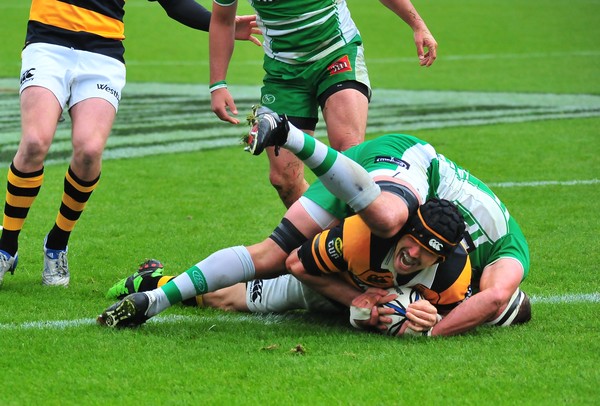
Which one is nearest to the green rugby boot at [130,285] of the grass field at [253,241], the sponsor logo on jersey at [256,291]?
the grass field at [253,241]

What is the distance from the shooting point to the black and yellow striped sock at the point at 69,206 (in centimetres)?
636

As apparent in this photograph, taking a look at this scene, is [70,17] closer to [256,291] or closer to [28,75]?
[28,75]

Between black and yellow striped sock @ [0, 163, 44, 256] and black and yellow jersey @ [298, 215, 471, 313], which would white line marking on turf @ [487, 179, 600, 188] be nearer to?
black and yellow jersey @ [298, 215, 471, 313]

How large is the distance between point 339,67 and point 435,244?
6.42 ft

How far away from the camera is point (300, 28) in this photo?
Answer: 22.0 ft

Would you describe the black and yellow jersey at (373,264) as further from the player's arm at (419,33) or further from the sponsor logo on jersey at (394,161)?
the player's arm at (419,33)

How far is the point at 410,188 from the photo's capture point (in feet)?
17.5

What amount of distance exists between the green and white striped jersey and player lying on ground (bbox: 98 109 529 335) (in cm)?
99

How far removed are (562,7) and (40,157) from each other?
3035 centimetres

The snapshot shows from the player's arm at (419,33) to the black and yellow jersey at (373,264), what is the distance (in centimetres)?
157

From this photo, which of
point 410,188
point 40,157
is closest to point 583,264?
point 410,188

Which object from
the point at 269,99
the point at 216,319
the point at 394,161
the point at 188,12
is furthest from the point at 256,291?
the point at 188,12

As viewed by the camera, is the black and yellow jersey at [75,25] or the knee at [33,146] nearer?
the knee at [33,146]

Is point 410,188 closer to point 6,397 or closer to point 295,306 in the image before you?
point 295,306
